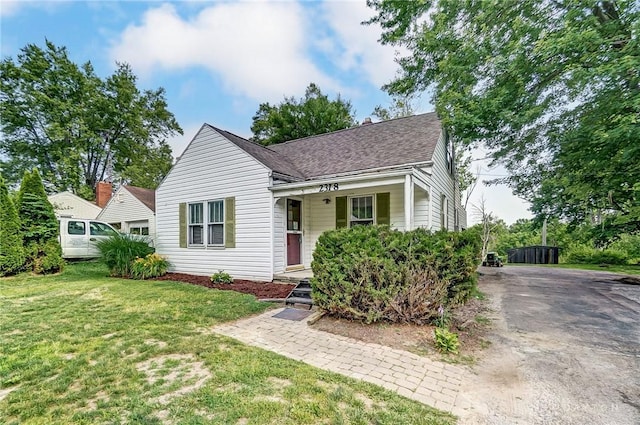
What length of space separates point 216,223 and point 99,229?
23.3 feet

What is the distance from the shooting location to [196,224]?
31.0ft

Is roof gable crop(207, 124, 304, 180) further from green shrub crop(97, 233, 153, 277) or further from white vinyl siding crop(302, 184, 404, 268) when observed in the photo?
green shrub crop(97, 233, 153, 277)

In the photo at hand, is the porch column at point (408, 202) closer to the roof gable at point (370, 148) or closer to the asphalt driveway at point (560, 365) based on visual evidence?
the roof gable at point (370, 148)

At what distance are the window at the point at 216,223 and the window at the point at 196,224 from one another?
360 mm

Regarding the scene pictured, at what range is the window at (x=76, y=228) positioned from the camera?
38.2 feet

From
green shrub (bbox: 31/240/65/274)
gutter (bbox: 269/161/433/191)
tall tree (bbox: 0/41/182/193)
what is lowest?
green shrub (bbox: 31/240/65/274)

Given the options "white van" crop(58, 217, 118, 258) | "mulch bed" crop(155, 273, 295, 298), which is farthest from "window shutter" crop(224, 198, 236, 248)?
"white van" crop(58, 217, 118, 258)

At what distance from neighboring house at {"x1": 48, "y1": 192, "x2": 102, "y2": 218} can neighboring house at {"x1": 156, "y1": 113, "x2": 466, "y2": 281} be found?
12.4 metres

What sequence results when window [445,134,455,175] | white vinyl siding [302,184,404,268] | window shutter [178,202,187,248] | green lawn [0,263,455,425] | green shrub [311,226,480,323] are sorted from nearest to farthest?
green lawn [0,263,455,425]
green shrub [311,226,480,323]
white vinyl siding [302,184,404,268]
window shutter [178,202,187,248]
window [445,134,455,175]

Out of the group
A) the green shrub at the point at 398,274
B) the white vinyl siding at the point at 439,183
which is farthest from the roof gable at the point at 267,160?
the green shrub at the point at 398,274

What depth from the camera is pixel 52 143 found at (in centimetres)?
2241

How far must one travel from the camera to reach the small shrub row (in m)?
15.3

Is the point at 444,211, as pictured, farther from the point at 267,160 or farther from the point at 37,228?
the point at 37,228

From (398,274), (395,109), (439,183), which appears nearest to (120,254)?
(398,274)
